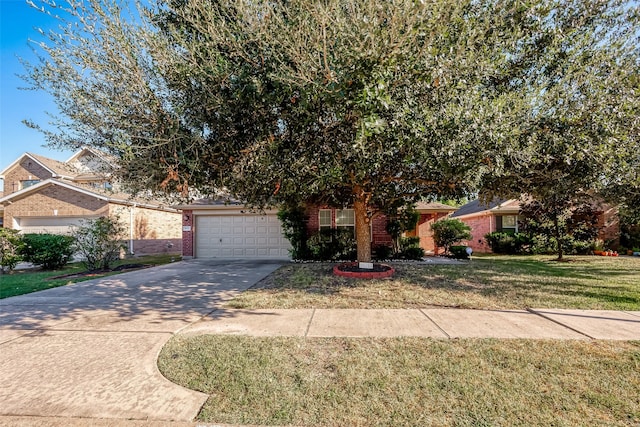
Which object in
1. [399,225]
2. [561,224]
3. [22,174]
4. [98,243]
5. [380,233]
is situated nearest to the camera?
[98,243]

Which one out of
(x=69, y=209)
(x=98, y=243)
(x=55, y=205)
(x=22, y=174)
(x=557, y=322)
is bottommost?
(x=557, y=322)

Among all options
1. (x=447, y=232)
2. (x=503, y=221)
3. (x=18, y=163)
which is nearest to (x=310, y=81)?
(x=447, y=232)

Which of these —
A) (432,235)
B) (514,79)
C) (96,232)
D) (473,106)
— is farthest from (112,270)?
(432,235)

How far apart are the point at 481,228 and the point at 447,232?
6660 millimetres

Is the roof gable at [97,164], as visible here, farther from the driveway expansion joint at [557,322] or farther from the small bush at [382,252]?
the small bush at [382,252]

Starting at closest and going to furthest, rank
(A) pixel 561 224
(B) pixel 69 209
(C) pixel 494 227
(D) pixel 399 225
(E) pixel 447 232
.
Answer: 1. (D) pixel 399 225
2. (A) pixel 561 224
3. (B) pixel 69 209
4. (E) pixel 447 232
5. (C) pixel 494 227

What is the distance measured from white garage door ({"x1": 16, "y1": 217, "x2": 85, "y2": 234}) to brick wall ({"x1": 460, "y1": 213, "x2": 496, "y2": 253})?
22506mm

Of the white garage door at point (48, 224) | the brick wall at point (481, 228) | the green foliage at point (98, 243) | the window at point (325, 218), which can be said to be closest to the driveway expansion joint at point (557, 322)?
the window at point (325, 218)

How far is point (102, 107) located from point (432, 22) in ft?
18.1

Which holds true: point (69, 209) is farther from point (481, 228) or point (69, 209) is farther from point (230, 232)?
point (481, 228)

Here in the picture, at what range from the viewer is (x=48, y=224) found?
1636cm

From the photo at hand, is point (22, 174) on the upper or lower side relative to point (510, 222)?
upper

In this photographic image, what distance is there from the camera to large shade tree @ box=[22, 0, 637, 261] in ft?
15.2

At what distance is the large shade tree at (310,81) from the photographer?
4.62m
